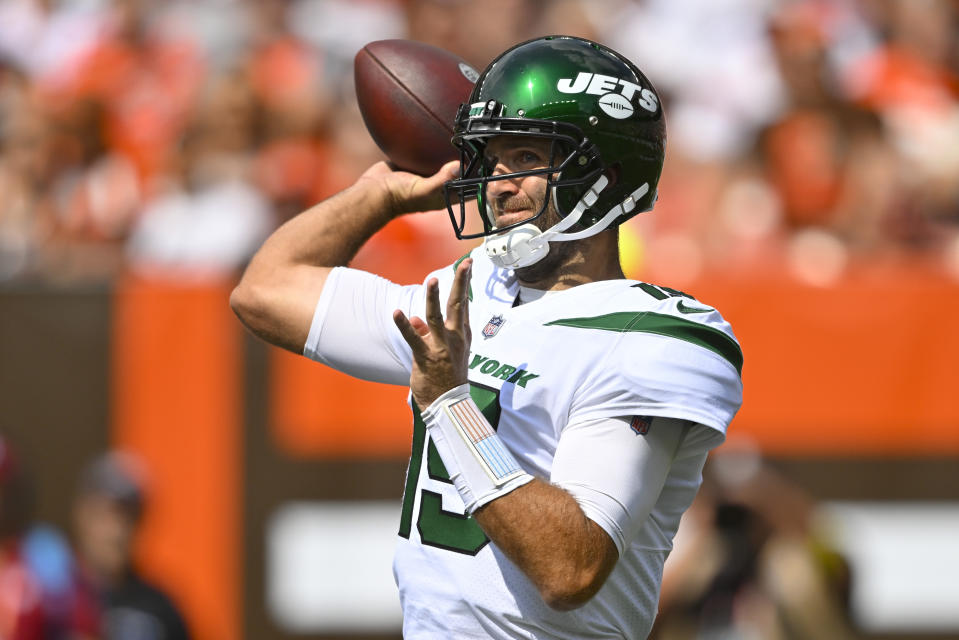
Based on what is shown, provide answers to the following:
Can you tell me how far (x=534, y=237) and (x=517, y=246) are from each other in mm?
36

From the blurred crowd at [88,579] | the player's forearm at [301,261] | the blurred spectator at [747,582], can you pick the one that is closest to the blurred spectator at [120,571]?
the blurred crowd at [88,579]

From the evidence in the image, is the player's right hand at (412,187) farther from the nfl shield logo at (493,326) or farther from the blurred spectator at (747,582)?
the blurred spectator at (747,582)

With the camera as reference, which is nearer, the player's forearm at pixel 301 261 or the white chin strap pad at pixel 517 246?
the white chin strap pad at pixel 517 246

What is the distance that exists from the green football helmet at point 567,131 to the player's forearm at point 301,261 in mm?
377

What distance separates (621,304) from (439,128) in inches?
29.1

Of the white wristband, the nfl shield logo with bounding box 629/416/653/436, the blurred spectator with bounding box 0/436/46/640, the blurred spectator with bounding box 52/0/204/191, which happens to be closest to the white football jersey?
the nfl shield logo with bounding box 629/416/653/436

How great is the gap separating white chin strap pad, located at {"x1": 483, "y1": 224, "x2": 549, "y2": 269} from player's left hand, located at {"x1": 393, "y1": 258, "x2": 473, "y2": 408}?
24cm

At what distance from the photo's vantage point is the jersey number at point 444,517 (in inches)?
95.1

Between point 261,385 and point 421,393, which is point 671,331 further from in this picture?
point 261,385

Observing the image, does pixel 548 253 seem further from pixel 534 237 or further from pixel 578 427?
pixel 578 427

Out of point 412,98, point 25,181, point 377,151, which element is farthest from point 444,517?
point 25,181

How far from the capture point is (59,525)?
19.3 feet

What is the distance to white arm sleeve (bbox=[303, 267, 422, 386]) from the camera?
8.89 feet

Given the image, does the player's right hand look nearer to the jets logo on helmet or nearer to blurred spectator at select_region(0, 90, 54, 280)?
the jets logo on helmet
